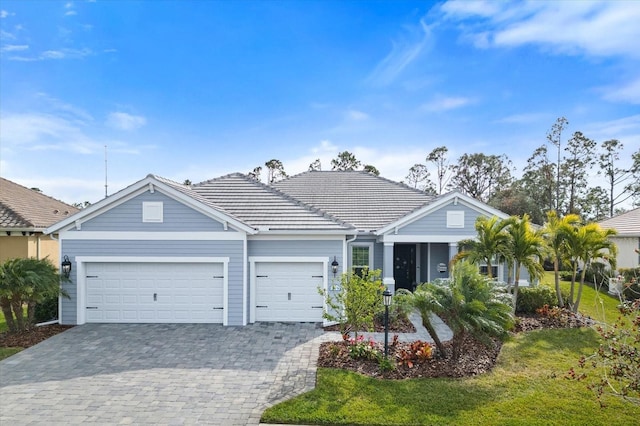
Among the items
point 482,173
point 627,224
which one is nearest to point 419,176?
point 482,173

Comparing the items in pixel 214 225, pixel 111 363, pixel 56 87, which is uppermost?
pixel 56 87

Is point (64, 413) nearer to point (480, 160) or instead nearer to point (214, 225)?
point (214, 225)

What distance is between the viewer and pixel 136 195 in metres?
11.2

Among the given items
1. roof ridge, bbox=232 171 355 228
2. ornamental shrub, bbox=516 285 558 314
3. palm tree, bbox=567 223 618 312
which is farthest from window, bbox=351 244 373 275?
palm tree, bbox=567 223 618 312

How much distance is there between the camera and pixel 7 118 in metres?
13.4

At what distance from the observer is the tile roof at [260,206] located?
11.7 metres

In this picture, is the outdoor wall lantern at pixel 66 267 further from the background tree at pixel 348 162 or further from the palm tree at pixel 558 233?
the background tree at pixel 348 162

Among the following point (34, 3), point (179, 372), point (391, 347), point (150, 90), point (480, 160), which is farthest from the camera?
point (480, 160)

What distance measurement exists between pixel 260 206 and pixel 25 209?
1306cm

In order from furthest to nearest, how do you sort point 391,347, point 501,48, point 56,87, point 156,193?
1. point 56,87
2. point 501,48
3. point 156,193
4. point 391,347

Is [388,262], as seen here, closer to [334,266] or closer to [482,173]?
[334,266]

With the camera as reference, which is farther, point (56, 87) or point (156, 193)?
point (56, 87)

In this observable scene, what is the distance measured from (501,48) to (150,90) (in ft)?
45.7

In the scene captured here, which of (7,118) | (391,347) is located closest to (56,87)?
(7,118)
